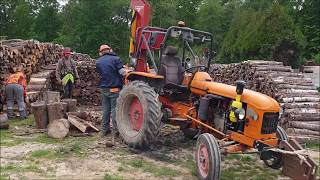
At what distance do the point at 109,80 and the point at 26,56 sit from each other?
16.7ft

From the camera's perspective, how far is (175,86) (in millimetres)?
8609

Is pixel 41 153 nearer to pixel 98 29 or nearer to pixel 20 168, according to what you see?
pixel 20 168

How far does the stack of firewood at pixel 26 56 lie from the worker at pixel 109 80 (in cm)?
379

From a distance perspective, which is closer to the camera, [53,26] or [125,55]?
[125,55]

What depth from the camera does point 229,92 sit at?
7.48 m

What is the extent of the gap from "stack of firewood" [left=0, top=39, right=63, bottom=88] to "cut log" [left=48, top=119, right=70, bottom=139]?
11.4 ft

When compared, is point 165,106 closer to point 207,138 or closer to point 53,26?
point 207,138

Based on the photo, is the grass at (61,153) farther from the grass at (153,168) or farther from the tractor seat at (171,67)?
the tractor seat at (171,67)

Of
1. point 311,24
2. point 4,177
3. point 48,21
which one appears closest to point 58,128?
point 4,177

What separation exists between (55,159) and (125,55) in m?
39.6

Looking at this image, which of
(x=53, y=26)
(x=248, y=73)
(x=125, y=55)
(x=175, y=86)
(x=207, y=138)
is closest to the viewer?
(x=207, y=138)

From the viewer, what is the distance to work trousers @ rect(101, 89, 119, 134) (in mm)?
9594

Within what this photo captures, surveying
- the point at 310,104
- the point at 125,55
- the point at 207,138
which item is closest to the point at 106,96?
the point at 207,138

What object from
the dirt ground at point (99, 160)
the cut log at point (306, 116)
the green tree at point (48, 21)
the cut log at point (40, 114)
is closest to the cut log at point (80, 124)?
the dirt ground at point (99, 160)
